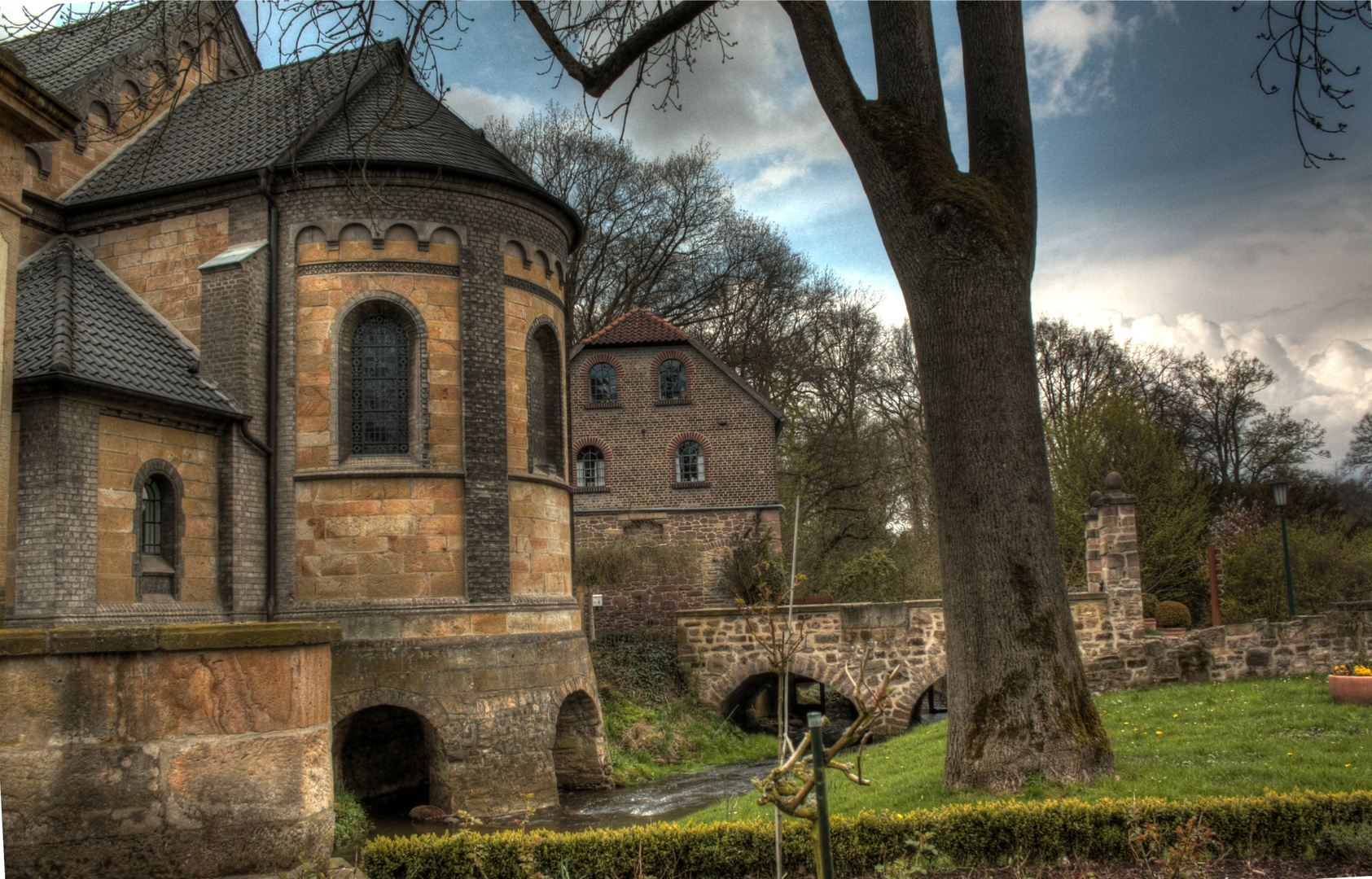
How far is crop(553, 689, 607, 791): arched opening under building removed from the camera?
14523 millimetres

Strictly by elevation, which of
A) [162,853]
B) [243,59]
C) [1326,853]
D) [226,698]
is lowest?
[1326,853]

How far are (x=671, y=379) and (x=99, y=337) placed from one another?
53.9ft

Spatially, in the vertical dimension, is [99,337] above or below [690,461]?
above

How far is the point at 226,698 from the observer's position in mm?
4238

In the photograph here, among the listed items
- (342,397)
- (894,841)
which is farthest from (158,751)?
(342,397)

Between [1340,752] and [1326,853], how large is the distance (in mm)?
2984

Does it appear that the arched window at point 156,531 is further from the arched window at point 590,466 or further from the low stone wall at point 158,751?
the arched window at point 590,466

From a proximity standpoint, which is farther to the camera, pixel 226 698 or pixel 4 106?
pixel 4 106

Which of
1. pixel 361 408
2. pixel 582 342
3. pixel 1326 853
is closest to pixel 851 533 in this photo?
pixel 582 342

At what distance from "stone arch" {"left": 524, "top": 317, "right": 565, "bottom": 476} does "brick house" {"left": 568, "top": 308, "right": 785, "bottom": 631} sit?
10.1 meters

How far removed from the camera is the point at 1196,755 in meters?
8.54

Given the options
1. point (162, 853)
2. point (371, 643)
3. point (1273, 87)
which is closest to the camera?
point (162, 853)

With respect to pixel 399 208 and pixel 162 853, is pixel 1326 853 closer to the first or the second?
pixel 162 853

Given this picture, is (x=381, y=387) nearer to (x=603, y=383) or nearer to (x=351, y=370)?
(x=351, y=370)
